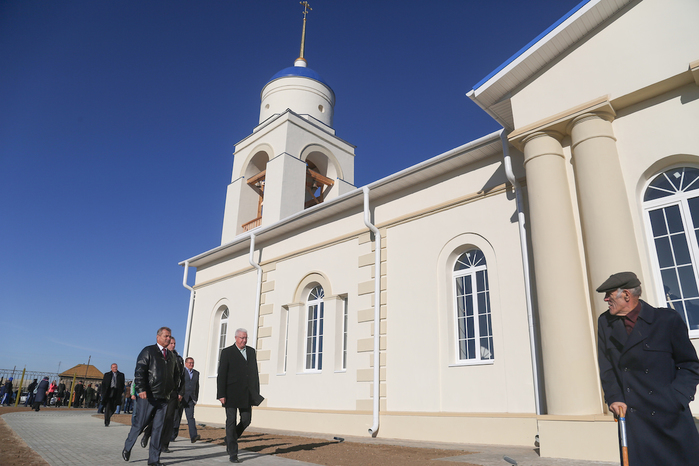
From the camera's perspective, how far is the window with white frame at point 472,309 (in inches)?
350

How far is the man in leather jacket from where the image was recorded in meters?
5.85

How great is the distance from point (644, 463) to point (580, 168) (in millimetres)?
4999

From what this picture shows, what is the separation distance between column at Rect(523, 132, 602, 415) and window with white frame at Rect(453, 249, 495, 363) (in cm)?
193

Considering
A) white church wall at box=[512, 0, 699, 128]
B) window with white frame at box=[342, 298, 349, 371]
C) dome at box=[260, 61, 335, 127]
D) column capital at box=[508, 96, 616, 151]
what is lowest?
window with white frame at box=[342, 298, 349, 371]

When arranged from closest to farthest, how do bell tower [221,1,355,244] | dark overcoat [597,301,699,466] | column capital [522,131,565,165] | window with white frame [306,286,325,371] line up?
dark overcoat [597,301,699,466] < column capital [522,131,565,165] < window with white frame [306,286,325,371] < bell tower [221,1,355,244]

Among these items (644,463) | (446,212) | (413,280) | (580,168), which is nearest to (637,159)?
(580,168)

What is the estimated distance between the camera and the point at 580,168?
7.09 m

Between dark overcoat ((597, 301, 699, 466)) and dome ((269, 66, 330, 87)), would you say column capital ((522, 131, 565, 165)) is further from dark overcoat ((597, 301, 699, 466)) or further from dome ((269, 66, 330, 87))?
dome ((269, 66, 330, 87))

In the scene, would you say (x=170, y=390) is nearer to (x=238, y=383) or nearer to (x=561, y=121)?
(x=238, y=383)

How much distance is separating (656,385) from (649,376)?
0.20 feet

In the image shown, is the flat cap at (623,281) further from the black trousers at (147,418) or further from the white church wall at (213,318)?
the white church wall at (213,318)

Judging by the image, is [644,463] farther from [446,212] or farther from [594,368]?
[446,212]

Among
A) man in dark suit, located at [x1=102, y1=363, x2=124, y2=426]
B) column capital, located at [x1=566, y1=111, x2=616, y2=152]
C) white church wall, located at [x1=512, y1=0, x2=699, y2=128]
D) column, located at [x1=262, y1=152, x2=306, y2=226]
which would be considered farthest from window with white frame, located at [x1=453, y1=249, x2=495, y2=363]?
man in dark suit, located at [x1=102, y1=363, x2=124, y2=426]

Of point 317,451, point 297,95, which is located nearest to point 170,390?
point 317,451
